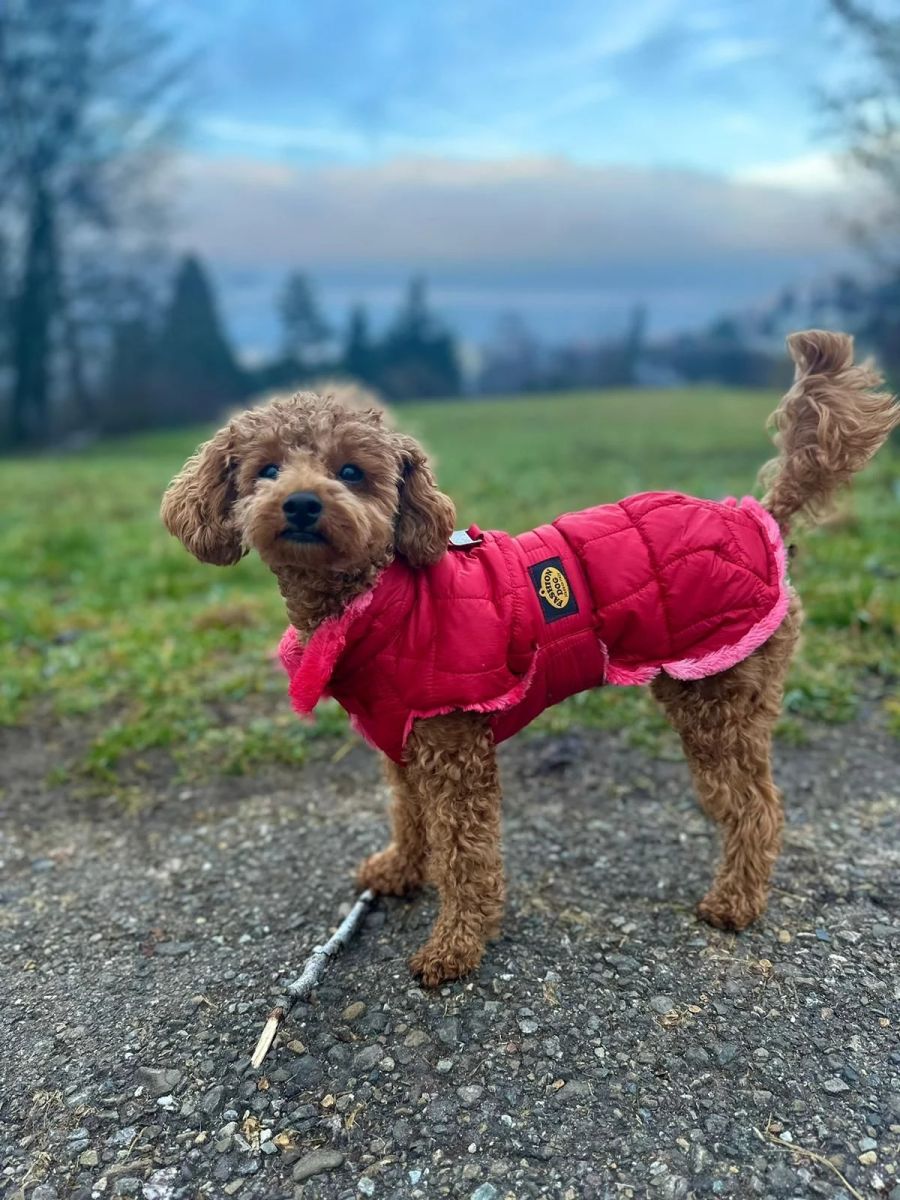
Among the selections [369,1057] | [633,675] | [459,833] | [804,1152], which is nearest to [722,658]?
[633,675]

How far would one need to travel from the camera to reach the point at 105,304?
30000 mm

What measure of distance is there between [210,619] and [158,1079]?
4322 millimetres

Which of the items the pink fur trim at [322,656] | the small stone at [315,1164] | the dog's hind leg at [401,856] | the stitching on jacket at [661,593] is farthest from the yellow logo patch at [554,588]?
the small stone at [315,1164]

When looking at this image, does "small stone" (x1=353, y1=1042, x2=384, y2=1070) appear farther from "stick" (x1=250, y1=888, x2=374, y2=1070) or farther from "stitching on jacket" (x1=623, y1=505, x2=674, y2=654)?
"stitching on jacket" (x1=623, y1=505, x2=674, y2=654)

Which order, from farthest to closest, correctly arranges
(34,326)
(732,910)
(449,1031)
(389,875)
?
(34,326)
(389,875)
(732,910)
(449,1031)

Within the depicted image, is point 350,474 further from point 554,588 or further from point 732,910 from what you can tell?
point 732,910

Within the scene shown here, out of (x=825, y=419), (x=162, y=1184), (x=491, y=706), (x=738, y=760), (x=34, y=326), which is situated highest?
(x=34, y=326)

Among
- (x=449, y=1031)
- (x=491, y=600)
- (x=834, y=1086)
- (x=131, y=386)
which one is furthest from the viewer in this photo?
(x=131, y=386)

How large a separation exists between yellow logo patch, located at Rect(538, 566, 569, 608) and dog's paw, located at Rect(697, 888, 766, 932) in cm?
139

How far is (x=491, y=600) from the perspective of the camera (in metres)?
3.38

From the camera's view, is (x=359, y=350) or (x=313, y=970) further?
(x=359, y=350)

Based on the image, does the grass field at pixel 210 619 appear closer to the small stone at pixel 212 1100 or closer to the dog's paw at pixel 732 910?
the dog's paw at pixel 732 910

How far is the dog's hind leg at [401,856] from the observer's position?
3967 millimetres

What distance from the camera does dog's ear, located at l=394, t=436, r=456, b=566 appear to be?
330cm
